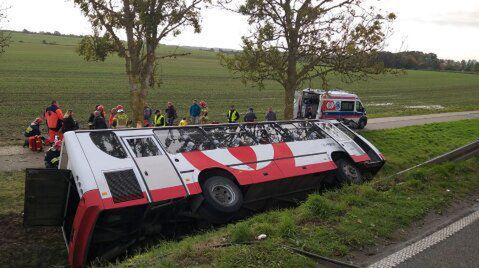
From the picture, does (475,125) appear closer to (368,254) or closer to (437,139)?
(437,139)

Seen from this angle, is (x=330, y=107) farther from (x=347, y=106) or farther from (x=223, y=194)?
(x=223, y=194)

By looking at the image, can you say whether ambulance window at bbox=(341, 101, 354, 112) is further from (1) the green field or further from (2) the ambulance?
(1) the green field

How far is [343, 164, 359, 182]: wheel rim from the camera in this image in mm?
10501

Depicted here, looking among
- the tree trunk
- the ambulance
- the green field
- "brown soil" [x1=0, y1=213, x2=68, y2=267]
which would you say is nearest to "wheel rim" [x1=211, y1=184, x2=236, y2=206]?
"brown soil" [x1=0, y1=213, x2=68, y2=267]

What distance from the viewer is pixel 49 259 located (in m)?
7.66

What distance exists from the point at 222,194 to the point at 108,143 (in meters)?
2.29

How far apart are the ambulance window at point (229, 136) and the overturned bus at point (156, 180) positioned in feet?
0.07

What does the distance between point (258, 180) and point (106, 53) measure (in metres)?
10.8

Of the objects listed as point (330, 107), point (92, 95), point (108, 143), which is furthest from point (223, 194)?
point (92, 95)

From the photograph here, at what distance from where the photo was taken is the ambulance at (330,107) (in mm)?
23844

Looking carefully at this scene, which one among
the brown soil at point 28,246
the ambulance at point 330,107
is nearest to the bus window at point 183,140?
the brown soil at point 28,246

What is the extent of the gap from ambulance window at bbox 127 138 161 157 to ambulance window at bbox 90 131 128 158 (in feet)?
0.71

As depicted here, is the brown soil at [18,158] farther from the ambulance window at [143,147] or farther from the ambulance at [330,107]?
the ambulance at [330,107]

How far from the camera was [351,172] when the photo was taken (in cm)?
1067
